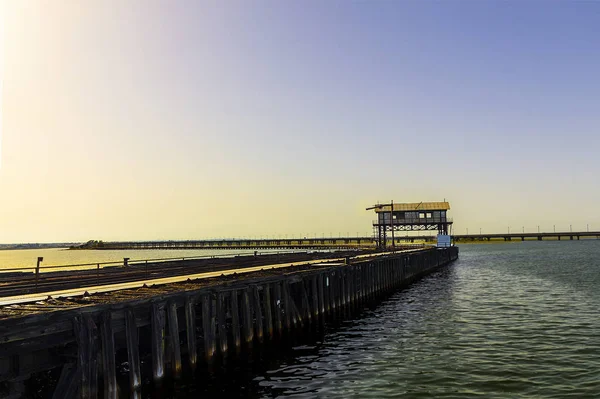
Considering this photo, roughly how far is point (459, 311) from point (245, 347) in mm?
17570

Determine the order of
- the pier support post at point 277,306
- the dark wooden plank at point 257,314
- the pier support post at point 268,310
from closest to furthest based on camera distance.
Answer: the dark wooden plank at point 257,314 < the pier support post at point 268,310 < the pier support post at point 277,306

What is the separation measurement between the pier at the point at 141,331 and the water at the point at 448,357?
183 centimetres

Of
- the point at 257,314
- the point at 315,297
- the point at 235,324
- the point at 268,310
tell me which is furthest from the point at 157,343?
the point at 315,297

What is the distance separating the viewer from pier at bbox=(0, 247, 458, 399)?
13.1 metres

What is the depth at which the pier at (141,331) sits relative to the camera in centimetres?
1311

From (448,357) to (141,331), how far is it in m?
13.0

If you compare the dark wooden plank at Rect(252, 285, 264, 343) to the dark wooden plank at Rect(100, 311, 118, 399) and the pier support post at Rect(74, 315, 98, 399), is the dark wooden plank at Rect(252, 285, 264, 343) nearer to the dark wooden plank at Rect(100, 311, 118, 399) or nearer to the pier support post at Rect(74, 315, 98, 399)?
the dark wooden plank at Rect(100, 311, 118, 399)

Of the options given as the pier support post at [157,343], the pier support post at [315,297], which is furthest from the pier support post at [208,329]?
the pier support post at [315,297]

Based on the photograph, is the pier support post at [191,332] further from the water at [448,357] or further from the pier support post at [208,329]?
the water at [448,357]

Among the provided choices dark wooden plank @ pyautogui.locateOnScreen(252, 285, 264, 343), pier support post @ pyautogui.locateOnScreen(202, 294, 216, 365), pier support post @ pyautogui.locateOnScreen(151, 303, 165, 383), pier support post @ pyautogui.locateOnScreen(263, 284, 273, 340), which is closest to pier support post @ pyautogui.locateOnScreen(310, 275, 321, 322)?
pier support post @ pyautogui.locateOnScreen(263, 284, 273, 340)

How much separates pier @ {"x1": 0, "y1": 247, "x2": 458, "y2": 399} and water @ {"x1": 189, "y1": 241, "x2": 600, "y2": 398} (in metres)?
1.83

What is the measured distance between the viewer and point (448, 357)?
20750mm

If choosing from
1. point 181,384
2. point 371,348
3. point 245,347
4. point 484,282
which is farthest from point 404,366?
point 484,282

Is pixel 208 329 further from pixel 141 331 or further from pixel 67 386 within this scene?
pixel 67 386
